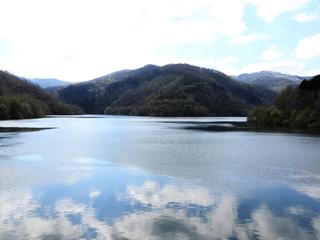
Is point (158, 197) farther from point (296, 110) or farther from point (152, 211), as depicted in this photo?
point (296, 110)

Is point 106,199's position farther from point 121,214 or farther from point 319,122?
point 319,122

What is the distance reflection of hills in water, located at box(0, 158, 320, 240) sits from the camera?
64.9 feet

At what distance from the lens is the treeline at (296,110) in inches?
4941

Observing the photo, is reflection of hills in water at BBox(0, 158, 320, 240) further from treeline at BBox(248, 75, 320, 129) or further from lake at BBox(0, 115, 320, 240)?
treeline at BBox(248, 75, 320, 129)

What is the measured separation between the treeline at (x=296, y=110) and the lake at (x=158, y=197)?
79869 millimetres

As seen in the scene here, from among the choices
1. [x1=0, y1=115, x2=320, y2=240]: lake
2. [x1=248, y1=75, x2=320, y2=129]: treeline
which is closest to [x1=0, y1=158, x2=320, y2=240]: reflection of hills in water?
[x1=0, y1=115, x2=320, y2=240]: lake

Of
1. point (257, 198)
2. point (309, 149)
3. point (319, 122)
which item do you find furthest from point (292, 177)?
point (319, 122)

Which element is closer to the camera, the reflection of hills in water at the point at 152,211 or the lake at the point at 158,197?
the reflection of hills in water at the point at 152,211

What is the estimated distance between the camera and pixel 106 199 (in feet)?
88.1

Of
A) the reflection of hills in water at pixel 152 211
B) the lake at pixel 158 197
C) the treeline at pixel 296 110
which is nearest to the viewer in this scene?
the reflection of hills in water at pixel 152 211

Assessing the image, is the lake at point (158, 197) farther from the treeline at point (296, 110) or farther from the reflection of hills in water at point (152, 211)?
the treeline at point (296, 110)

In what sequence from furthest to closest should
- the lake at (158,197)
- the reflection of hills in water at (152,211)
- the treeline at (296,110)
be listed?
1. the treeline at (296,110)
2. the lake at (158,197)
3. the reflection of hills in water at (152,211)

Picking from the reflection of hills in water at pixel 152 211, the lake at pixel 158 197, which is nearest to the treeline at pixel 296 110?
the lake at pixel 158 197

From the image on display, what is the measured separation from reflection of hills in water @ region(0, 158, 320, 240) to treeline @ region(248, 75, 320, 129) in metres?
99.5
